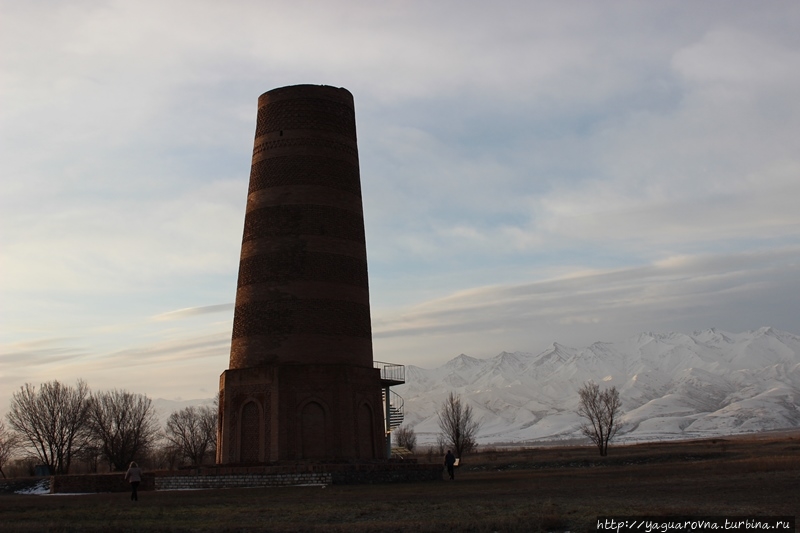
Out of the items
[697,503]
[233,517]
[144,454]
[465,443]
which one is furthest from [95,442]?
[697,503]

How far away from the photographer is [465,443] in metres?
67.6

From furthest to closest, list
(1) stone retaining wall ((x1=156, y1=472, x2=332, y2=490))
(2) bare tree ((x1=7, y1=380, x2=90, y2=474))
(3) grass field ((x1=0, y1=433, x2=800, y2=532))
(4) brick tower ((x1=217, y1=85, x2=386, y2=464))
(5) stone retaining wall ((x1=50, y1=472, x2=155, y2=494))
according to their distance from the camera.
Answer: (2) bare tree ((x1=7, y1=380, x2=90, y2=474)), (5) stone retaining wall ((x1=50, y1=472, x2=155, y2=494)), (4) brick tower ((x1=217, y1=85, x2=386, y2=464)), (1) stone retaining wall ((x1=156, y1=472, x2=332, y2=490)), (3) grass field ((x1=0, y1=433, x2=800, y2=532))

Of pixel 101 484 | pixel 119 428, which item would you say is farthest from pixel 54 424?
pixel 101 484

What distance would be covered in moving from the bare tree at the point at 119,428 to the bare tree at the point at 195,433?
→ 5.24 meters

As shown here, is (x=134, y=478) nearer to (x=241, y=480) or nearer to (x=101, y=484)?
(x=241, y=480)

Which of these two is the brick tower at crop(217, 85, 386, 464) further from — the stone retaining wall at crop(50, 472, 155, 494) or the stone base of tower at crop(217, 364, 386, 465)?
the stone retaining wall at crop(50, 472, 155, 494)

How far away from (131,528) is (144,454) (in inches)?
2278

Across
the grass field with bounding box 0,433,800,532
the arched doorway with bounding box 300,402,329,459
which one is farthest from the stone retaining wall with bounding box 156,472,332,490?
the grass field with bounding box 0,433,800,532

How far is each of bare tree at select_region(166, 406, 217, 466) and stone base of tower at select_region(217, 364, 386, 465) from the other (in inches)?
1603

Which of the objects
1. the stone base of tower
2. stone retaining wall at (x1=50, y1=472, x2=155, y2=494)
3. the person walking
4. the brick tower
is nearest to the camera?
the person walking

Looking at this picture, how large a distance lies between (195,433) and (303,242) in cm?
5272

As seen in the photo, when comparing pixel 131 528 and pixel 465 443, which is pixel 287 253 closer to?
pixel 131 528

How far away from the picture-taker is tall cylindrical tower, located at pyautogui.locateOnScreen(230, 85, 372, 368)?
96.5ft

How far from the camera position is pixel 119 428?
61031 mm
